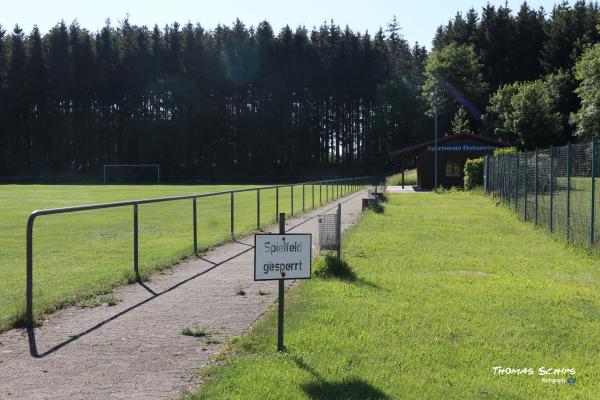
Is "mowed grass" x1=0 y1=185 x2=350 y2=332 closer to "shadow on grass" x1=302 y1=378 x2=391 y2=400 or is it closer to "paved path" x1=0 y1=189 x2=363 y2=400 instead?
"paved path" x1=0 y1=189 x2=363 y2=400

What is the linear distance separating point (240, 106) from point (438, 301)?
87452 mm

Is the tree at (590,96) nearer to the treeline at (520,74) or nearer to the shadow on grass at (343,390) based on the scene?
the treeline at (520,74)

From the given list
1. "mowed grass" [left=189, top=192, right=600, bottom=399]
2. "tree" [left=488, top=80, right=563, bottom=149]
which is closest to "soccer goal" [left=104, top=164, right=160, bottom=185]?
"tree" [left=488, top=80, right=563, bottom=149]

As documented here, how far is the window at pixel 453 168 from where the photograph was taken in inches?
1929

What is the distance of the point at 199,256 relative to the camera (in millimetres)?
11453

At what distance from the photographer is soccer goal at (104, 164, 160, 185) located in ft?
260

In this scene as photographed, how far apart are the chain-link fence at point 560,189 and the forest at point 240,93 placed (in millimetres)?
60953

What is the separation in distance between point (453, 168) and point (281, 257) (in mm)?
45694

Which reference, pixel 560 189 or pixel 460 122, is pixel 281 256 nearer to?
pixel 560 189

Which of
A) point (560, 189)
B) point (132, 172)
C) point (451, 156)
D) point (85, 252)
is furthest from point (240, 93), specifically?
point (85, 252)

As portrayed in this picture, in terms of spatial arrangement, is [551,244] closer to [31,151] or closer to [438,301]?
[438,301]

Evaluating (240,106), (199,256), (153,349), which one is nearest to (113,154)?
(240,106)

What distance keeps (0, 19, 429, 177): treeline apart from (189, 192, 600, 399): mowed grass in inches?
3035

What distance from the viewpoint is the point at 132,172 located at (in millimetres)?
80562
